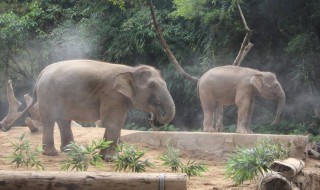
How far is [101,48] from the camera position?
17234 millimetres

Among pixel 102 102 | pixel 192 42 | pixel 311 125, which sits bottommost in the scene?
pixel 311 125

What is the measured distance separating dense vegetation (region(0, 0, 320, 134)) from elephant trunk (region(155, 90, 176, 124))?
20.0 feet

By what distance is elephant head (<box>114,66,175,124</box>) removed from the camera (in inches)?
318

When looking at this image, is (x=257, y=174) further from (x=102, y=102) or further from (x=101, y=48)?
(x=101, y=48)

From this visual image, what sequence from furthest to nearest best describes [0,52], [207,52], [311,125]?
[0,52], [207,52], [311,125]

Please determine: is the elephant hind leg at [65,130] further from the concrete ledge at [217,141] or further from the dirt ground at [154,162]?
the concrete ledge at [217,141]

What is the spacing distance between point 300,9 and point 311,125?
10.4 feet

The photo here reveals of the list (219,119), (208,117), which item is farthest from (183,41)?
(208,117)

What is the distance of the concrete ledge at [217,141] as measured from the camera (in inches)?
350

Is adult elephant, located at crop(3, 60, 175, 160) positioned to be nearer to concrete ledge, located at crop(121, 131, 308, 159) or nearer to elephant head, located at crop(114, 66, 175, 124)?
elephant head, located at crop(114, 66, 175, 124)

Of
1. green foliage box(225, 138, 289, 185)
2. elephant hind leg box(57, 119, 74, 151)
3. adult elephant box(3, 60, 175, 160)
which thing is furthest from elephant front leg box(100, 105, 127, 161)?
green foliage box(225, 138, 289, 185)

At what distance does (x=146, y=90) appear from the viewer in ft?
27.0

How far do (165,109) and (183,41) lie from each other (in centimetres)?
860

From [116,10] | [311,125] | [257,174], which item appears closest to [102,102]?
[257,174]
